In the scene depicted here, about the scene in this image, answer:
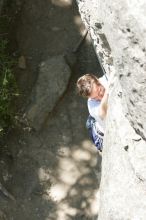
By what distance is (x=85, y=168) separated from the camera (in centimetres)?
613

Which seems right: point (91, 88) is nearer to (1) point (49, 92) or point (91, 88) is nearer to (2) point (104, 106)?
(2) point (104, 106)

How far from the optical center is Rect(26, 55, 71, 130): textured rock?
641 centimetres

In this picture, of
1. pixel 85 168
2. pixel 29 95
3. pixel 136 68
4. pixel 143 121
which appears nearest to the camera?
pixel 136 68

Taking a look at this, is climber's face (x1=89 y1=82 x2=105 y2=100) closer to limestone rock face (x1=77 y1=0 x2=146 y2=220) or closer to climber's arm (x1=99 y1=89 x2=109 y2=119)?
climber's arm (x1=99 y1=89 x2=109 y2=119)

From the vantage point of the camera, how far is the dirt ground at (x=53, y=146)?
20.1ft

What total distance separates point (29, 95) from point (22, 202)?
126 cm

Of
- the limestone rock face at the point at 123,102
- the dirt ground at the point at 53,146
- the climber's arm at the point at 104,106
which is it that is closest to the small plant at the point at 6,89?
the dirt ground at the point at 53,146

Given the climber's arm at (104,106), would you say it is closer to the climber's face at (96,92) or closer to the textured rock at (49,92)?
the climber's face at (96,92)

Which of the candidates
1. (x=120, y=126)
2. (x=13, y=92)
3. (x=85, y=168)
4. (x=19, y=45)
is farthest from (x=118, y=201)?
(x=19, y=45)

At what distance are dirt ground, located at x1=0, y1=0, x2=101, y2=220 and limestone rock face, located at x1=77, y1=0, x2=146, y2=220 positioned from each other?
1712 millimetres

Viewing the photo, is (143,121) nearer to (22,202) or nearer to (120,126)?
(120,126)

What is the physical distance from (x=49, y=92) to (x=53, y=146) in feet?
2.09

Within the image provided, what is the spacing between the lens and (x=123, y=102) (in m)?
3.57

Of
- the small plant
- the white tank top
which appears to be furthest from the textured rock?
the white tank top
